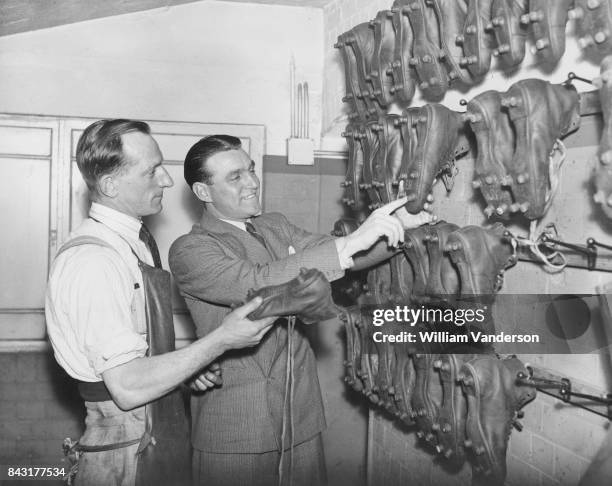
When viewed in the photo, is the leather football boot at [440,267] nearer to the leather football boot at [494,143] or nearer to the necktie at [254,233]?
the leather football boot at [494,143]

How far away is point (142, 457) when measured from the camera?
2047 millimetres

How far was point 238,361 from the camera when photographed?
2.40 meters

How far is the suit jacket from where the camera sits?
2.24m

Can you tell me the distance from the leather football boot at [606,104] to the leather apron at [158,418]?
1273mm

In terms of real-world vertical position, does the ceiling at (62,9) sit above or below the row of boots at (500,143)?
above

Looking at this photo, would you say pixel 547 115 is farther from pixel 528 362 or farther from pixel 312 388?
pixel 312 388

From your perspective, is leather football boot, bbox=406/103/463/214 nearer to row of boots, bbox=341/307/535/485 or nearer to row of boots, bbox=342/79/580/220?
row of boots, bbox=342/79/580/220

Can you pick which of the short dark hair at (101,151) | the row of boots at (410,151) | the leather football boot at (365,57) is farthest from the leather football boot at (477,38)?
the short dark hair at (101,151)

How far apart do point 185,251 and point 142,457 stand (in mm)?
666

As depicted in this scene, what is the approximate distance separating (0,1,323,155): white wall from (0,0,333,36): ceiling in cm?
6

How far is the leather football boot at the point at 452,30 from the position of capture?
2363 mm

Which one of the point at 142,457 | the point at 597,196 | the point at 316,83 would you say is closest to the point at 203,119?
the point at 316,83

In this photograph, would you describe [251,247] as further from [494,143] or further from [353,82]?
[353,82]

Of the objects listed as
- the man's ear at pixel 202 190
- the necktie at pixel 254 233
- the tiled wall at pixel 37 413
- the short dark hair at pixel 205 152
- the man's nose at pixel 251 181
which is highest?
the short dark hair at pixel 205 152
